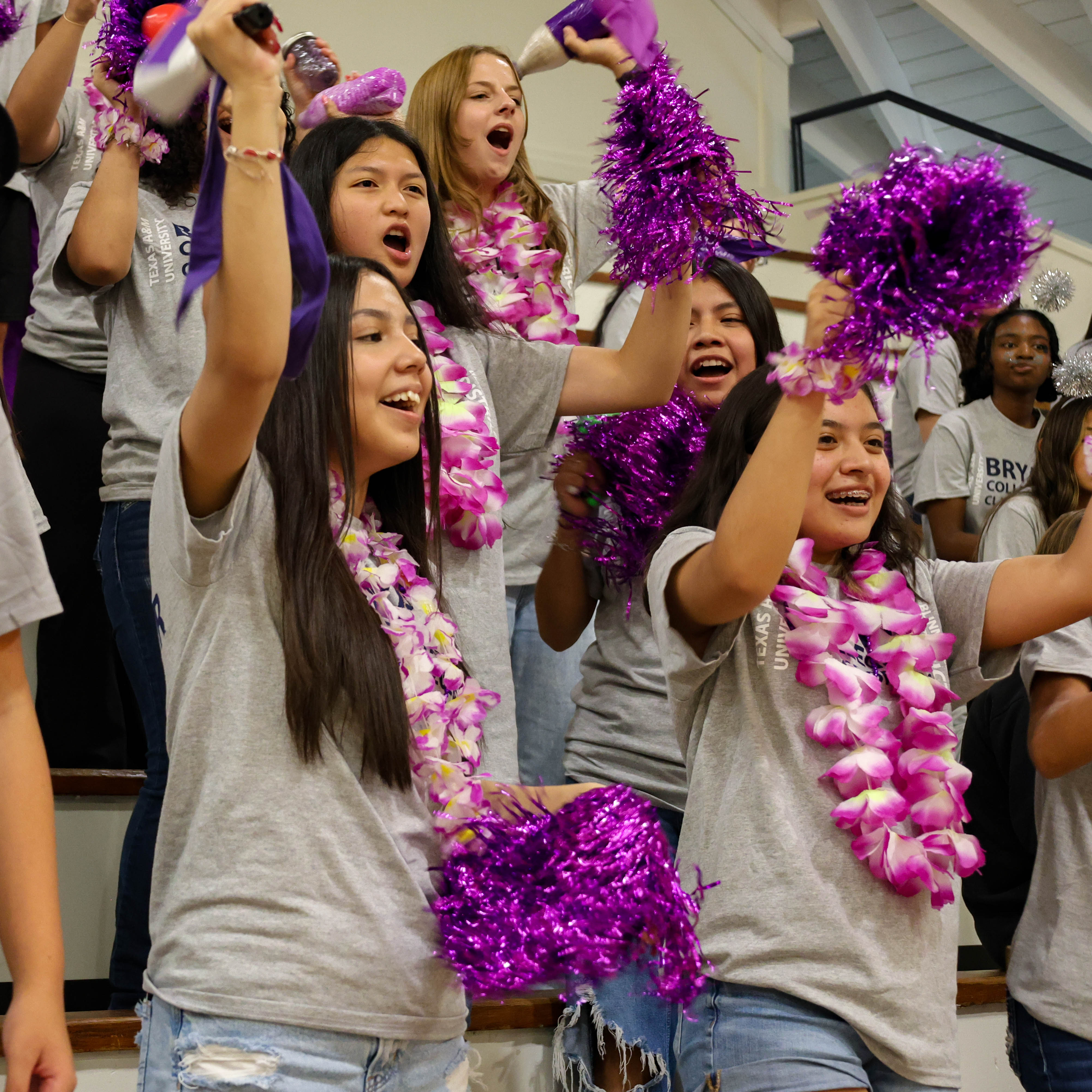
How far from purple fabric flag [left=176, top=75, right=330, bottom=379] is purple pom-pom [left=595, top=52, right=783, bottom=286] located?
57cm

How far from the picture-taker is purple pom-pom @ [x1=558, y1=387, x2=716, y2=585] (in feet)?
5.86

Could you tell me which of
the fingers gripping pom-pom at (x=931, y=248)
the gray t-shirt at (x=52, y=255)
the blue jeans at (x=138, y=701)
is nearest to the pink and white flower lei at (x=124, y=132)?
the gray t-shirt at (x=52, y=255)

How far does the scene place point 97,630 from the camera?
2080 millimetres

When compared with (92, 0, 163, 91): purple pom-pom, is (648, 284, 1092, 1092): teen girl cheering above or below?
below

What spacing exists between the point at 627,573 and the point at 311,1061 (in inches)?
36.1

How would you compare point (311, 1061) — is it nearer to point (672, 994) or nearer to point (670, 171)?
point (672, 994)

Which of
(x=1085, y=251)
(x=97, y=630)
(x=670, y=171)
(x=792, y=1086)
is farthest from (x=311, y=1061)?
(x=1085, y=251)

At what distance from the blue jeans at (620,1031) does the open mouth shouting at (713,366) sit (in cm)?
68

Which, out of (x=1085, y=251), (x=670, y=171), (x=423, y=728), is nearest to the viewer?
(x=423, y=728)

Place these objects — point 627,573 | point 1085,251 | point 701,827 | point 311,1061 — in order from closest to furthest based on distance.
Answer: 1. point 311,1061
2. point 701,827
3. point 627,573
4. point 1085,251

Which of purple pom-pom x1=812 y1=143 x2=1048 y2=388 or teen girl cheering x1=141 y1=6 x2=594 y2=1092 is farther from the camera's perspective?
purple pom-pom x1=812 y1=143 x2=1048 y2=388

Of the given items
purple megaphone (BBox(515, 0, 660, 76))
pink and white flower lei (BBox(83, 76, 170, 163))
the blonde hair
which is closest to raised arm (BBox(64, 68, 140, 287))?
pink and white flower lei (BBox(83, 76, 170, 163))

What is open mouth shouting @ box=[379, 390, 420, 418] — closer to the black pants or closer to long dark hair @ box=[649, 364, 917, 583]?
long dark hair @ box=[649, 364, 917, 583]

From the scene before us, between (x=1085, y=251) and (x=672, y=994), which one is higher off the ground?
(x=1085, y=251)
